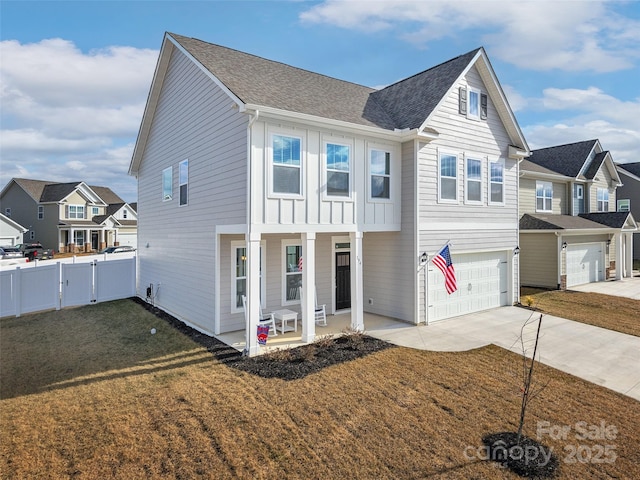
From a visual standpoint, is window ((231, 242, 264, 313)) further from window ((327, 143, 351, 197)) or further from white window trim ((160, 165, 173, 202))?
white window trim ((160, 165, 173, 202))

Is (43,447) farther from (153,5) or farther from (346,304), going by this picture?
(153,5)

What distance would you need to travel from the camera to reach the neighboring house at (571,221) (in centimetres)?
1786

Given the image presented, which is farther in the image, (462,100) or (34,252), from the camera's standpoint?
(34,252)

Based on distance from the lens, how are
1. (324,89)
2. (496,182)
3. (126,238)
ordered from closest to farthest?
(324,89) → (496,182) → (126,238)

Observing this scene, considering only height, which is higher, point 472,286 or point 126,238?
point 126,238

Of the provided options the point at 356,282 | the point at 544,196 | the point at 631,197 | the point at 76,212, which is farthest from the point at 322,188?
the point at 76,212

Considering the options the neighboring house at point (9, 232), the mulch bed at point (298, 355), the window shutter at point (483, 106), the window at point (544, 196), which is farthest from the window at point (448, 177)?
the neighboring house at point (9, 232)

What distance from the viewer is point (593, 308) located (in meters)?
13.5

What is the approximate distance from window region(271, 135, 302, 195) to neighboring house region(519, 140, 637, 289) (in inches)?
554

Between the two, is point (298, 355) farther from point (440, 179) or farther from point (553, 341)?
point (440, 179)

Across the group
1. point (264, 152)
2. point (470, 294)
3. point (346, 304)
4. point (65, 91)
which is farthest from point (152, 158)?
point (470, 294)

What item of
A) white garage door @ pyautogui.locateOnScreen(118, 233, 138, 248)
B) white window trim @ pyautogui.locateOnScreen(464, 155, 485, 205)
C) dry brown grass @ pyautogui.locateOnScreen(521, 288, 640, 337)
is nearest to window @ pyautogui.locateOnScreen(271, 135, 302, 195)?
white window trim @ pyautogui.locateOnScreen(464, 155, 485, 205)

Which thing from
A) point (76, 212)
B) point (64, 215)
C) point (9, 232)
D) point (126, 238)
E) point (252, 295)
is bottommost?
point (252, 295)

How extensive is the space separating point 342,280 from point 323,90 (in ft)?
21.4
